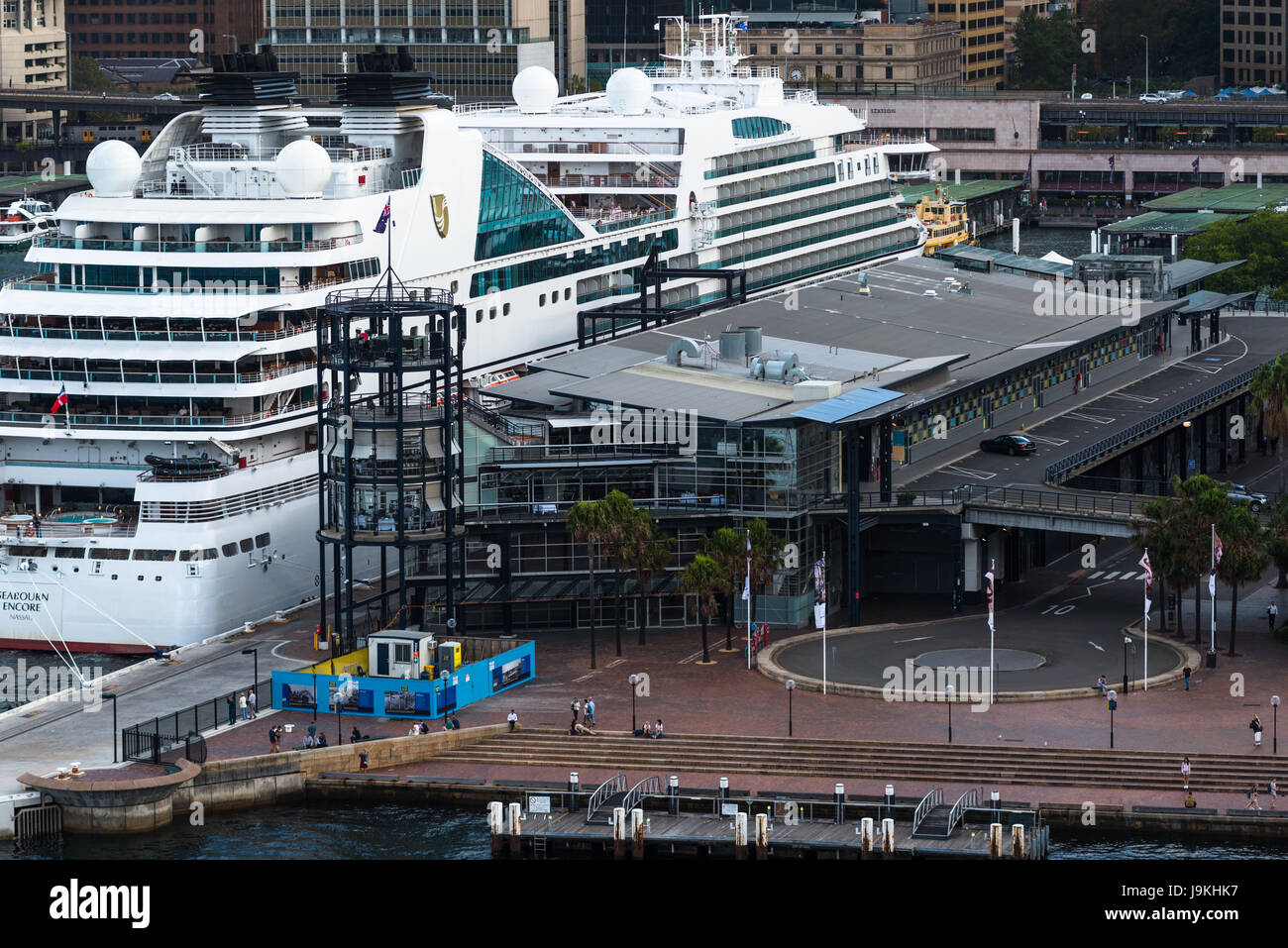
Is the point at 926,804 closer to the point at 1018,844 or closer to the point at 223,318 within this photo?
the point at 1018,844

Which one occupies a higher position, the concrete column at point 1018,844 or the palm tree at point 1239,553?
the palm tree at point 1239,553

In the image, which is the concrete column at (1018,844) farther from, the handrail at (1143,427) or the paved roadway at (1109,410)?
the handrail at (1143,427)

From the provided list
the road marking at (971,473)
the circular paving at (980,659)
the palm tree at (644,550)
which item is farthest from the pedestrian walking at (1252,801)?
the road marking at (971,473)

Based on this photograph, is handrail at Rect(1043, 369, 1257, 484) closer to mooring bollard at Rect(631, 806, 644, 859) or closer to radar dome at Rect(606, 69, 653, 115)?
radar dome at Rect(606, 69, 653, 115)

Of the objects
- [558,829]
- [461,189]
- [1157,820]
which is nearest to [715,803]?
[558,829]

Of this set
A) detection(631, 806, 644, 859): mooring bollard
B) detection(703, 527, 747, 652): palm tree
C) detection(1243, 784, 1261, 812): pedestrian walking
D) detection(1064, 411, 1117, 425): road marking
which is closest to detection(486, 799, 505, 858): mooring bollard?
detection(631, 806, 644, 859): mooring bollard

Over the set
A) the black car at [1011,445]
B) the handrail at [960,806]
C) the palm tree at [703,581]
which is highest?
the black car at [1011,445]
